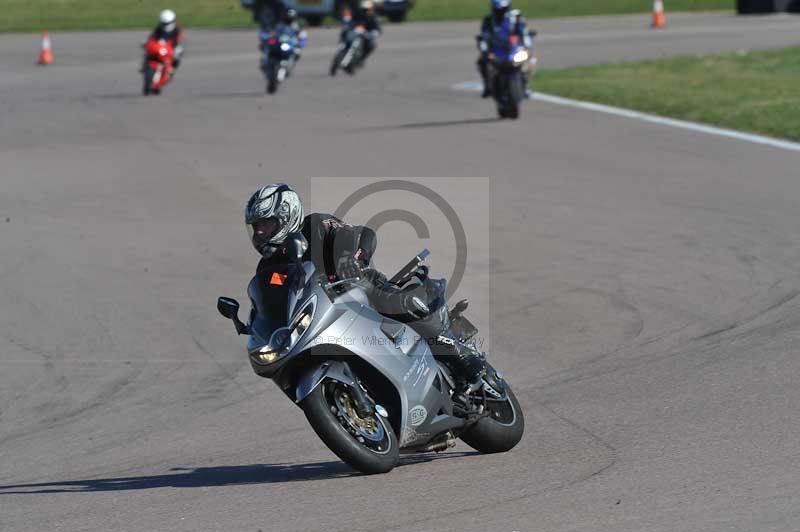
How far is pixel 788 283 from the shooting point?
33.5 feet

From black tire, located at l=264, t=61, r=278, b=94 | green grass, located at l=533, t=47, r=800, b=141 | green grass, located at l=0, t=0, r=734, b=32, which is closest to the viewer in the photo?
green grass, located at l=533, t=47, r=800, b=141

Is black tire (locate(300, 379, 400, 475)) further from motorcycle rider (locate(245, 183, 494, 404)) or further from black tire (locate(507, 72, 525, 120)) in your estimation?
black tire (locate(507, 72, 525, 120))

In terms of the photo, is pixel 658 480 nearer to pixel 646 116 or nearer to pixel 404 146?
pixel 404 146

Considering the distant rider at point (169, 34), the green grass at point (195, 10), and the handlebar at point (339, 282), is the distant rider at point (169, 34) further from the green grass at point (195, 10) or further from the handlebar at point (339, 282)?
the handlebar at point (339, 282)

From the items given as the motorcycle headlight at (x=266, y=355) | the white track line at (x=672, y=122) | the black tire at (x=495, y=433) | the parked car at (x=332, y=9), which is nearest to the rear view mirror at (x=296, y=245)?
the motorcycle headlight at (x=266, y=355)

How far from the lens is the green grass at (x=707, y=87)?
Result: 19250 mm

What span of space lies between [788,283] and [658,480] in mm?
4664

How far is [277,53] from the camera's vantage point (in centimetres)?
2464

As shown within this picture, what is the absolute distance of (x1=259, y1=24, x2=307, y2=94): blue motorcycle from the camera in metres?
24.5

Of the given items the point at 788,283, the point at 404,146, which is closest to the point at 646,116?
the point at 404,146

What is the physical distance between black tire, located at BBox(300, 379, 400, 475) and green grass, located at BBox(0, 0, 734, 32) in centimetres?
3451

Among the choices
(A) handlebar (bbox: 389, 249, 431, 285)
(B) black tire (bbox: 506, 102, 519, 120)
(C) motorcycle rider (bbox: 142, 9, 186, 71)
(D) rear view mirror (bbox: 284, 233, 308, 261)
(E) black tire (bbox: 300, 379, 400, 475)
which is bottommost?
(B) black tire (bbox: 506, 102, 519, 120)

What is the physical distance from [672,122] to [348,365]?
45.8 feet

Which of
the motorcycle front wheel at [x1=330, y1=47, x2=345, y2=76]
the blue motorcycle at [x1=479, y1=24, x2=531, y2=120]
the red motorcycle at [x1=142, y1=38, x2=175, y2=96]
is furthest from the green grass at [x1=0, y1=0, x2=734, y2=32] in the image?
the blue motorcycle at [x1=479, y1=24, x2=531, y2=120]
